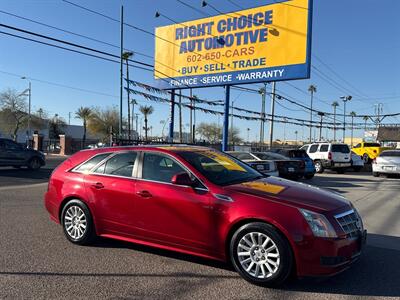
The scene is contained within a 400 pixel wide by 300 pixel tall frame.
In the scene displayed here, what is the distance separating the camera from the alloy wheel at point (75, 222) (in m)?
6.19

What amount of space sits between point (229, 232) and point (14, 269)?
2.73 meters

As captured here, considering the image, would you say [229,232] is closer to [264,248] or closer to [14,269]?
[264,248]

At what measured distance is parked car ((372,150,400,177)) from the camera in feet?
65.1

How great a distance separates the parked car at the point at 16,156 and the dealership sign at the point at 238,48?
874 cm

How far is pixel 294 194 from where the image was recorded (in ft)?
16.4

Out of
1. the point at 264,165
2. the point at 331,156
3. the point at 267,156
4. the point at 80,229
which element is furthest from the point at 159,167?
the point at 331,156

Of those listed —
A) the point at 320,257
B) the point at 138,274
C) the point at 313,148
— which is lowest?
the point at 138,274

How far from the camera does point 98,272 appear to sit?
5.00 meters

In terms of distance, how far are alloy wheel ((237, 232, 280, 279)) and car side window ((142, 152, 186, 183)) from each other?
1.34 meters

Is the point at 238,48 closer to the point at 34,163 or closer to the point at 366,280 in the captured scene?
the point at 34,163

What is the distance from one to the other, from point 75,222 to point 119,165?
117 cm

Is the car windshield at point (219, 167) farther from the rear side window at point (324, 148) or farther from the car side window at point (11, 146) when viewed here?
the rear side window at point (324, 148)

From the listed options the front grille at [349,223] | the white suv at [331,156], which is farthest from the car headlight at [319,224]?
the white suv at [331,156]

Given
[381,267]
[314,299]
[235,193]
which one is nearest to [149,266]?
[235,193]
